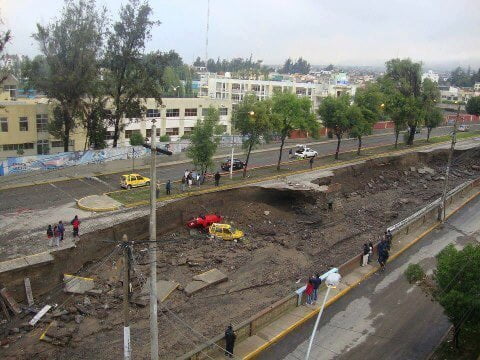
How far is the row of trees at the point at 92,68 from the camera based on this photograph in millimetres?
39094

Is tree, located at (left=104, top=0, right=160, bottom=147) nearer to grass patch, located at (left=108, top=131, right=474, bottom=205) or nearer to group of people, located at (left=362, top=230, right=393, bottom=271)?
grass patch, located at (left=108, top=131, right=474, bottom=205)

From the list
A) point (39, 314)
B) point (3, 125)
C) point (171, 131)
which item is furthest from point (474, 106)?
point (39, 314)

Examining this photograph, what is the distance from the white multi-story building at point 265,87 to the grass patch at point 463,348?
80.9 meters

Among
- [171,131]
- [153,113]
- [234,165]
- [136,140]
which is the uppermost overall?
[153,113]

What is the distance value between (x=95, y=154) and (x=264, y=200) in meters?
16.9

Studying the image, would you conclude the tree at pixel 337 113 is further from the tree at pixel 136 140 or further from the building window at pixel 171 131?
the building window at pixel 171 131

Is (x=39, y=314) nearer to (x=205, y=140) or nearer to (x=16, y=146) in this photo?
(x=205, y=140)

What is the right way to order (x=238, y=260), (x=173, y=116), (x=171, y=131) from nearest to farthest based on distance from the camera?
1. (x=238, y=260)
2. (x=173, y=116)
3. (x=171, y=131)

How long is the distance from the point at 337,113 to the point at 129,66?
73.4ft

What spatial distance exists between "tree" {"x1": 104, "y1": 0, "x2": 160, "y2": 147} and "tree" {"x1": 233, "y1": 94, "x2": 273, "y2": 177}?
29.6ft

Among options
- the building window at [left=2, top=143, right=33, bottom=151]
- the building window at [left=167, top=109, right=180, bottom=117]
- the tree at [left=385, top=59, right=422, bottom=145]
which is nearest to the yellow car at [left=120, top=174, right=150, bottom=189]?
the building window at [left=2, top=143, right=33, bottom=151]

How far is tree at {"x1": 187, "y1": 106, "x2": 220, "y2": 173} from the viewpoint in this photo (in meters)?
36.0

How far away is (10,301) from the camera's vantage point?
822 inches

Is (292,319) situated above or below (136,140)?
below
